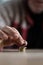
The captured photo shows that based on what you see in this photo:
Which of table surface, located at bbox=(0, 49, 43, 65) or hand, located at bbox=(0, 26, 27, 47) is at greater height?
hand, located at bbox=(0, 26, 27, 47)

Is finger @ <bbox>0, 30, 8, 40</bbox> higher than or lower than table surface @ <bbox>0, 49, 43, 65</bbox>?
higher

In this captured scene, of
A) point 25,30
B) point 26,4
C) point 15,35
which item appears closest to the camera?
point 15,35

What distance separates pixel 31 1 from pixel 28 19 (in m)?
0.14

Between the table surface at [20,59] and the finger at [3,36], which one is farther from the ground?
the finger at [3,36]

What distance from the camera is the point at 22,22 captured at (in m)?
1.74

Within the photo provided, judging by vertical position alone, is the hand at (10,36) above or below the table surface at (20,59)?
above

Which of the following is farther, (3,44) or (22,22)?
(22,22)

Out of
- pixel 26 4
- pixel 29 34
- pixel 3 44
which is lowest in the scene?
pixel 3 44

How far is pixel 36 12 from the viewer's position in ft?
5.70

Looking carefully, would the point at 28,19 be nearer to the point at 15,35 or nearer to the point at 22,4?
the point at 22,4

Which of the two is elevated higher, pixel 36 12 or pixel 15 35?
pixel 36 12

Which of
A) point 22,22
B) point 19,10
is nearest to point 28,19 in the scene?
point 22,22

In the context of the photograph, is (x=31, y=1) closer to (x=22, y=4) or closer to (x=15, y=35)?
(x=22, y=4)

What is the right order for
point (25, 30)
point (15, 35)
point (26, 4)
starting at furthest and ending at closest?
1. point (26, 4)
2. point (25, 30)
3. point (15, 35)
